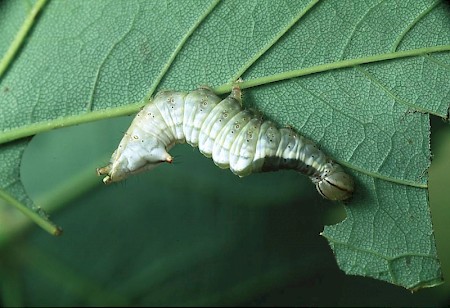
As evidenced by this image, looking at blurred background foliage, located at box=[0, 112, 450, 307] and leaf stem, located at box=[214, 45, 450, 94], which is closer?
leaf stem, located at box=[214, 45, 450, 94]

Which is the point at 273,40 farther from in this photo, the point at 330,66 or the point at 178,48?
the point at 178,48

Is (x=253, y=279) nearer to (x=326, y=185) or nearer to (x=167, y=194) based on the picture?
(x=167, y=194)

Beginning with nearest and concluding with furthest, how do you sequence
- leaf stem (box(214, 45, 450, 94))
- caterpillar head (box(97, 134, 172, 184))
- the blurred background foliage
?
leaf stem (box(214, 45, 450, 94)) → caterpillar head (box(97, 134, 172, 184)) → the blurred background foliage

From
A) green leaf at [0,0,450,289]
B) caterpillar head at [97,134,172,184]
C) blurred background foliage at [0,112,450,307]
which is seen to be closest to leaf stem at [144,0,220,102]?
green leaf at [0,0,450,289]

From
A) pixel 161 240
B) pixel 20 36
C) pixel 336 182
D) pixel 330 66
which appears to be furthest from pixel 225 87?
pixel 161 240

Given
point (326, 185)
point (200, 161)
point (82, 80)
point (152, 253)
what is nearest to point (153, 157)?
point (82, 80)

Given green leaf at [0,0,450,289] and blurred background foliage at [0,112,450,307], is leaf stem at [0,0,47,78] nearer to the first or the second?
green leaf at [0,0,450,289]

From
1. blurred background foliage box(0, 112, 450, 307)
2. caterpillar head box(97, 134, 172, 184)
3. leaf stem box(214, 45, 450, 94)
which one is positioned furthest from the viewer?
blurred background foliage box(0, 112, 450, 307)
